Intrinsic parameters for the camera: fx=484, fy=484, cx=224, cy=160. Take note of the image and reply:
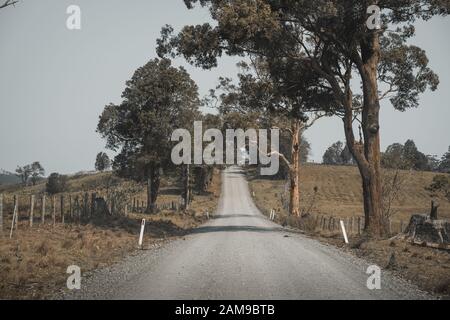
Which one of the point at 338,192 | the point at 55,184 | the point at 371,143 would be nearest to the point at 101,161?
the point at 55,184

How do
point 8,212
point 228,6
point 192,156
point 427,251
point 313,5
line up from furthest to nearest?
point 192,156 < point 8,212 < point 228,6 < point 313,5 < point 427,251

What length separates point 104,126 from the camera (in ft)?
141

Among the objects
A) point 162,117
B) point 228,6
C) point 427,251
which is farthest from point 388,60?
point 162,117

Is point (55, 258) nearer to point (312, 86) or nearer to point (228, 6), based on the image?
point (228, 6)

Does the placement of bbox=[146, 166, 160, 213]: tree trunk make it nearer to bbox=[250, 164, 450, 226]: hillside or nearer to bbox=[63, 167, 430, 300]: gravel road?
bbox=[63, 167, 430, 300]: gravel road

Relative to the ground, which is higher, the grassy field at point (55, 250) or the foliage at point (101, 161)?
the foliage at point (101, 161)

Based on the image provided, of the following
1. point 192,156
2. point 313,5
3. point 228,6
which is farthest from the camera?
point 192,156

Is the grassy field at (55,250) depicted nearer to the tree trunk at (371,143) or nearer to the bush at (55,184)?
Answer: the tree trunk at (371,143)

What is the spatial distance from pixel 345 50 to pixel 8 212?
2113cm

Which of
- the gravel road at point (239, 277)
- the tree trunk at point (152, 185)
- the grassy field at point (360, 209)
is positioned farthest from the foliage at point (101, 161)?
the gravel road at point (239, 277)

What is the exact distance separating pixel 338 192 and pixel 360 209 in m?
27.7

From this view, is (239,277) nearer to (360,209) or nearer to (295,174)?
(295,174)

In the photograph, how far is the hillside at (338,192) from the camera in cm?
7644

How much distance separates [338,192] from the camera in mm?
103250
